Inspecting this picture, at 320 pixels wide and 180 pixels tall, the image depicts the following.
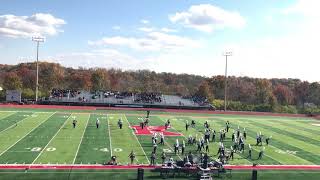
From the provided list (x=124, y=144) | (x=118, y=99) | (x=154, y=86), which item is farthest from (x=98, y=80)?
(x=124, y=144)

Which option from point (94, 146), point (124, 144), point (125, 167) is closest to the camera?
point (125, 167)

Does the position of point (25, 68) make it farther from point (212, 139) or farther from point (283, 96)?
point (212, 139)

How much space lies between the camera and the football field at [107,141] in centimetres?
2600

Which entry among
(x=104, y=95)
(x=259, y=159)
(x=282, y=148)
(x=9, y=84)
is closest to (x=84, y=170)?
(x=259, y=159)

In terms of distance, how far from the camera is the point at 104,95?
72.4m

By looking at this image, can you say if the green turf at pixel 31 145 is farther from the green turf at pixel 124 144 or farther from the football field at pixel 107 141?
the green turf at pixel 124 144

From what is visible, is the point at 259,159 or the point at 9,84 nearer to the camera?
the point at 259,159

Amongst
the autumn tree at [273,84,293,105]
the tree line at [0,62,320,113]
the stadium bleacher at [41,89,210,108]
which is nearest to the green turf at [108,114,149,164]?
the stadium bleacher at [41,89,210,108]

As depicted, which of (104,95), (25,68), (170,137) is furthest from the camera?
(25,68)

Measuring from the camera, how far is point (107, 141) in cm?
3158

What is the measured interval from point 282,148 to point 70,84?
255 ft

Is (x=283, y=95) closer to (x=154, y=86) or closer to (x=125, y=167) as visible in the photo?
(x=154, y=86)

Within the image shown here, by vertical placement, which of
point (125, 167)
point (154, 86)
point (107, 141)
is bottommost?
point (125, 167)

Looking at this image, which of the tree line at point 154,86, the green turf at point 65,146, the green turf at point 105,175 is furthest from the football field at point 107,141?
the tree line at point 154,86
